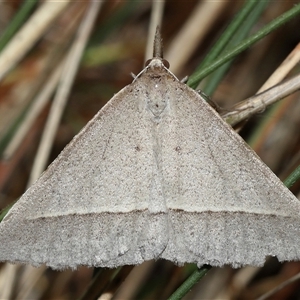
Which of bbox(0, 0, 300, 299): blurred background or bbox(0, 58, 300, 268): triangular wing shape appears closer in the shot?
bbox(0, 58, 300, 268): triangular wing shape

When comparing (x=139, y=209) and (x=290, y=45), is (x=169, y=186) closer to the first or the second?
(x=139, y=209)

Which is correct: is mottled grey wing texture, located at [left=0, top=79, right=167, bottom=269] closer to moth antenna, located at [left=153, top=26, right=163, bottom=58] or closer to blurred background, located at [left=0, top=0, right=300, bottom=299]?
moth antenna, located at [left=153, top=26, right=163, bottom=58]

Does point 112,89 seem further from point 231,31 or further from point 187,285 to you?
point 187,285

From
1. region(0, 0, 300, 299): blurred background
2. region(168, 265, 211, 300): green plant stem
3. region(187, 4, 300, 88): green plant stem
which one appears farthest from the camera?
region(0, 0, 300, 299): blurred background

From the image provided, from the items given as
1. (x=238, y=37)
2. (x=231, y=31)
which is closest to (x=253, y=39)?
(x=231, y=31)

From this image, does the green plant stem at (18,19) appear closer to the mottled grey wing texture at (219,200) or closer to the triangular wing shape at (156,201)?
the triangular wing shape at (156,201)

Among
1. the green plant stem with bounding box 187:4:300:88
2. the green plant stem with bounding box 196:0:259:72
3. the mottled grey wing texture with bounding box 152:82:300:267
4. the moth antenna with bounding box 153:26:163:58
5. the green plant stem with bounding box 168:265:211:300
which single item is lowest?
the green plant stem with bounding box 168:265:211:300

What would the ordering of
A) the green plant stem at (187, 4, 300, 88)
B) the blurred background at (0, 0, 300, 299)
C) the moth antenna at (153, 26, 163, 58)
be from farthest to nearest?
the blurred background at (0, 0, 300, 299) < the moth antenna at (153, 26, 163, 58) < the green plant stem at (187, 4, 300, 88)

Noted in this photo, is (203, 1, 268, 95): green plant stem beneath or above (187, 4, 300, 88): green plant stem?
above

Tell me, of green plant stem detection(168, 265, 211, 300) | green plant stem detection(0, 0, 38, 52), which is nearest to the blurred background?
green plant stem detection(0, 0, 38, 52)
